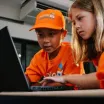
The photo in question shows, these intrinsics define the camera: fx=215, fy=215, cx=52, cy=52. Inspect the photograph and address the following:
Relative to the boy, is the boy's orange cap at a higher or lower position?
higher

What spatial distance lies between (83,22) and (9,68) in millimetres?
552

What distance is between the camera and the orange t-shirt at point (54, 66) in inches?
54.6

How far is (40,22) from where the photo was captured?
146cm

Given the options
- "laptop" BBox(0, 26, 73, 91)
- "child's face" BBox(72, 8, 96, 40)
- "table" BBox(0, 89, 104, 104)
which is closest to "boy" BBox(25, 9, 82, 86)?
"child's face" BBox(72, 8, 96, 40)

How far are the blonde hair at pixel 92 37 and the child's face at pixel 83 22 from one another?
2cm

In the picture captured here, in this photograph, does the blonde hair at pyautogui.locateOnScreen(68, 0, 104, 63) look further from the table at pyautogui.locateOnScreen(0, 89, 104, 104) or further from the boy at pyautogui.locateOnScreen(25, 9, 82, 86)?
the table at pyautogui.locateOnScreen(0, 89, 104, 104)

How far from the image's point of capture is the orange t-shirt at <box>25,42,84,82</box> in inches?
54.6

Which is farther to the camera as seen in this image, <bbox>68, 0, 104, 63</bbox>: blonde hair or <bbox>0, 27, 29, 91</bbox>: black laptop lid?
<bbox>68, 0, 104, 63</bbox>: blonde hair

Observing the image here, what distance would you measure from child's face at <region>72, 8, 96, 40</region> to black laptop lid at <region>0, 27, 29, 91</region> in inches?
19.7

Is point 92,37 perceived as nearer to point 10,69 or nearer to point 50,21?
point 50,21

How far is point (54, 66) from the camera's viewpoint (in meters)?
1.41

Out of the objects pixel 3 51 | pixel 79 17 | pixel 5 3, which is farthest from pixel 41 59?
pixel 5 3
